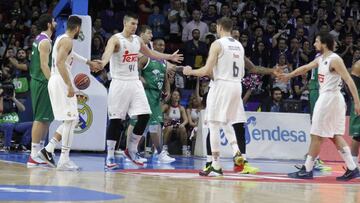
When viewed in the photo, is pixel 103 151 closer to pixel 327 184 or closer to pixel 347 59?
pixel 327 184

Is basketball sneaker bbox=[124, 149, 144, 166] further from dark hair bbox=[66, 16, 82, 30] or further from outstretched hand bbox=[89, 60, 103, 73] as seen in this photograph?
dark hair bbox=[66, 16, 82, 30]

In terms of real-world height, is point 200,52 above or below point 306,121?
above

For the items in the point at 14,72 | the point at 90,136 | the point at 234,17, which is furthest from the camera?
the point at 234,17

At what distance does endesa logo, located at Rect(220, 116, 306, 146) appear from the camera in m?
17.1

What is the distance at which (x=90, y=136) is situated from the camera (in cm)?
1494

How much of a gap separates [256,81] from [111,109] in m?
7.88

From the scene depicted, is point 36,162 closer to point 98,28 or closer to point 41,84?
point 41,84

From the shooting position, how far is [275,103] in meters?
18.2

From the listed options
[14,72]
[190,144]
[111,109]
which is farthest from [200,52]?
[111,109]

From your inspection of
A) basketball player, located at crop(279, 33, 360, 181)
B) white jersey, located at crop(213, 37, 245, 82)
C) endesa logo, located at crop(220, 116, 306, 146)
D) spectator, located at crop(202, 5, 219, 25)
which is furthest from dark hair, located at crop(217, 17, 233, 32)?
spectator, located at crop(202, 5, 219, 25)

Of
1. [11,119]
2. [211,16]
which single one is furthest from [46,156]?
[211,16]

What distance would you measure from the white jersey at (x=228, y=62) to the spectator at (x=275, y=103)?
7.29 metres

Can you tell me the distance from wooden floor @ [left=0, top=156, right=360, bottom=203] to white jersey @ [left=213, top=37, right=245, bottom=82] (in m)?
1.51

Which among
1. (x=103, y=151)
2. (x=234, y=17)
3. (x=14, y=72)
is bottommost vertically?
(x=103, y=151)
